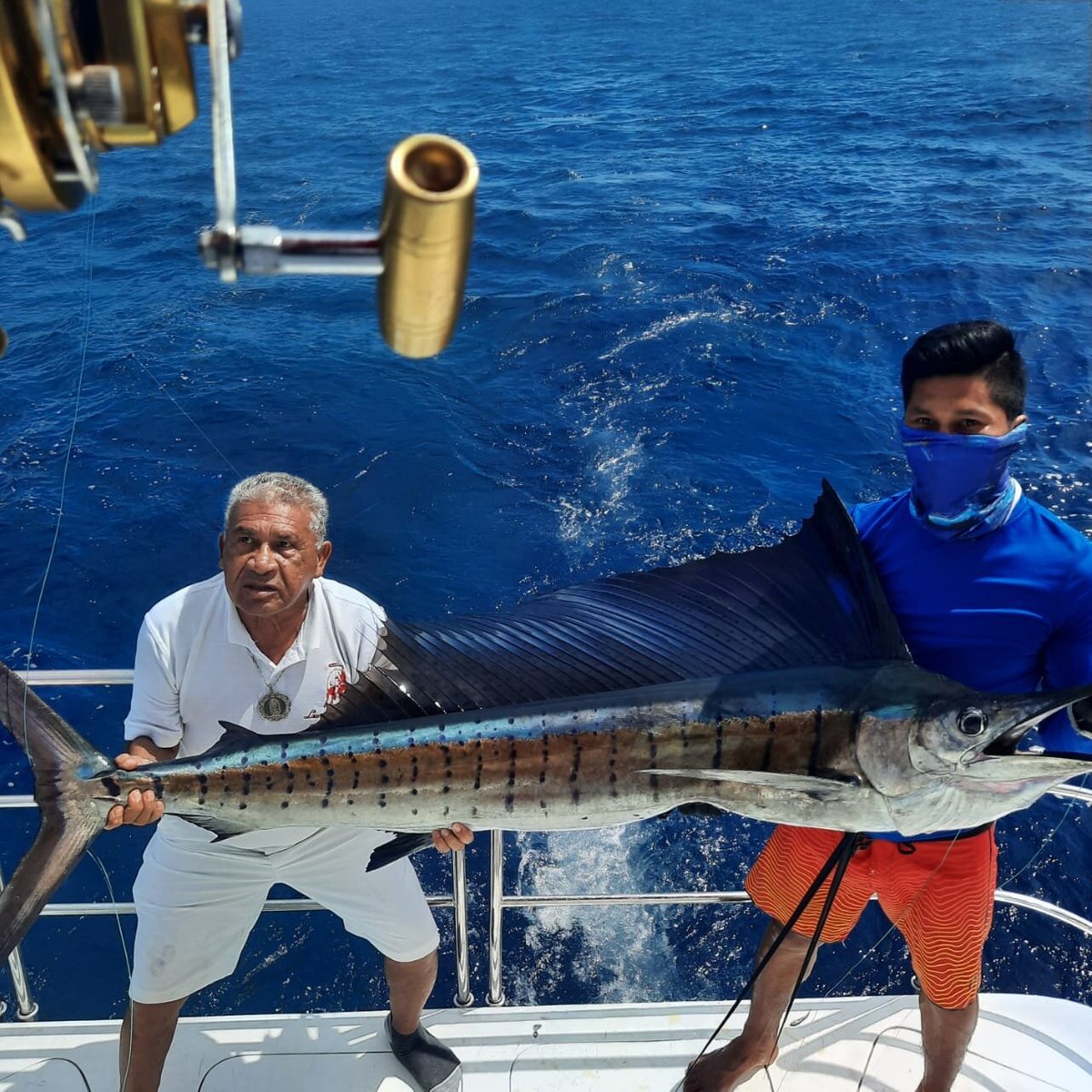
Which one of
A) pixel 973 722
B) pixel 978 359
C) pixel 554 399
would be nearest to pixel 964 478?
pixel 978 359

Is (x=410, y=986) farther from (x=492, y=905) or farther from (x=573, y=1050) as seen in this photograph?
(x=573, y=1050)

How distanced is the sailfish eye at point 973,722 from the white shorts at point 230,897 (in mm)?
1187

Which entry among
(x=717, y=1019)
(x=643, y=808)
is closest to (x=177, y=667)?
(x=643, y=808)

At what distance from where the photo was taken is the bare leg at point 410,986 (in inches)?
87.3

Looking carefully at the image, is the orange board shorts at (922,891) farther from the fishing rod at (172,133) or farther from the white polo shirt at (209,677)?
the fishing rod at (172,133)

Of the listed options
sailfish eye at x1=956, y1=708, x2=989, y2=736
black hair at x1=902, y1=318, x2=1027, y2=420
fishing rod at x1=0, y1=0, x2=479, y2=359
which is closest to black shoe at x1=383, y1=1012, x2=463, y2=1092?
sailfish eye at x1=956, y1=708, x2=989, y2=736

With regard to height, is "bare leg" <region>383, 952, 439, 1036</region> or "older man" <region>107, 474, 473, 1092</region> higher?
"older man" <region>107, 474, 473, 1092</region>

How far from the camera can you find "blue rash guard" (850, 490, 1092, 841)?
1655 mm

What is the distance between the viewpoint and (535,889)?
3.95 meters

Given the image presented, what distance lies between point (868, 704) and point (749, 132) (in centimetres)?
1503

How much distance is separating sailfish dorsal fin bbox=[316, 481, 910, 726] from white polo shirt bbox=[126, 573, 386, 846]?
0.68ft

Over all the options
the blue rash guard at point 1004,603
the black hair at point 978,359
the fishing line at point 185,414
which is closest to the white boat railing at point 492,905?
the blue rash guard at point 1004,603

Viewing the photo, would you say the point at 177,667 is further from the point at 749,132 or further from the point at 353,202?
the point at 749,132

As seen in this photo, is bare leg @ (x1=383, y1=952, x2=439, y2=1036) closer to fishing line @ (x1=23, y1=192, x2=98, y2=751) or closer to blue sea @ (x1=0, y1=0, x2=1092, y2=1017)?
fishing line @ (x1=23, y1=192, x2=98, y2=751)
